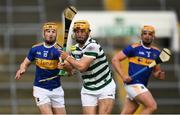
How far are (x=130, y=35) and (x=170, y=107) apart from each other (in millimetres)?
3138

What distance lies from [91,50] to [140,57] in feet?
5.12

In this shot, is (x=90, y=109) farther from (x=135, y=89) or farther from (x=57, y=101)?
(x=135, y=89)

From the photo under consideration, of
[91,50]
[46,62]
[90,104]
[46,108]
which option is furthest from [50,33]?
[90,104]

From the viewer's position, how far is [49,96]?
421 inches

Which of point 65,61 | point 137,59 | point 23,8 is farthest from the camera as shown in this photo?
point 23,8

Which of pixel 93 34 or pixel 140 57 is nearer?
pixel 140 57

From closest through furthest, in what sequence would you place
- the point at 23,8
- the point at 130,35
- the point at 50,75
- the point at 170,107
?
the point at 50,75 < the point at 170,107 < the point at 130,35 < the point at 23,8

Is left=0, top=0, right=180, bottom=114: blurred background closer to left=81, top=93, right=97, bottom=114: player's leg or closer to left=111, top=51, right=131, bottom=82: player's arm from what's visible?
left=111, top=51, right=131, bottom=82: player's arm

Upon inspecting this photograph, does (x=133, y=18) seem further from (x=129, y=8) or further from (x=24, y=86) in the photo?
(x=24, y=86)

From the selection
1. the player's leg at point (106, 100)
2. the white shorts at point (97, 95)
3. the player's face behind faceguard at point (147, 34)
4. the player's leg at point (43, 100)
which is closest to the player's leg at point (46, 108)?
the player's leg at point (43, 100)

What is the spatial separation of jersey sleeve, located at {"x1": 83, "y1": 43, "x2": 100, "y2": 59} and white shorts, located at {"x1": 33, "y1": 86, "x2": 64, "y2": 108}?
1.06 m

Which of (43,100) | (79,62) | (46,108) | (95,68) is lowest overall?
(46,108)

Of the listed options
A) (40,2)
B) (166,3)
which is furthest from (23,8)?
(166,3)

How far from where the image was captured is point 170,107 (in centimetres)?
1659
